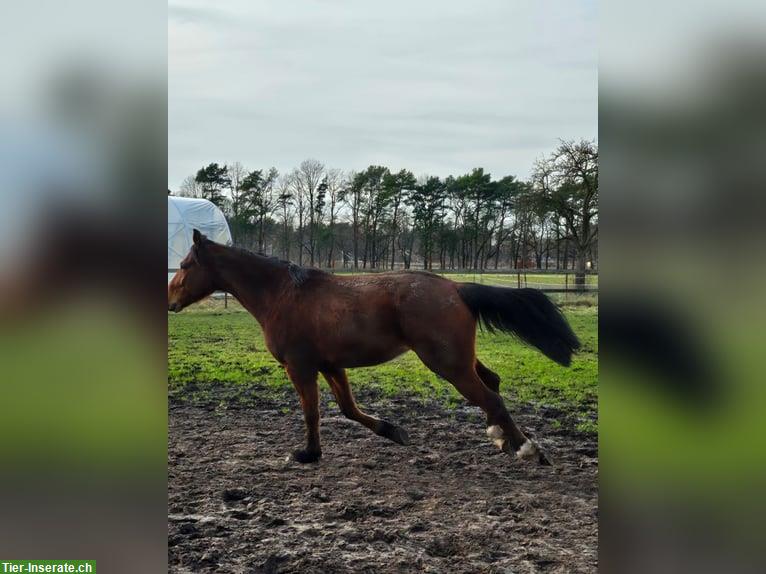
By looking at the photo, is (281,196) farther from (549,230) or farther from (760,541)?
(760,541)

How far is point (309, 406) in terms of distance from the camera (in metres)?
5.18

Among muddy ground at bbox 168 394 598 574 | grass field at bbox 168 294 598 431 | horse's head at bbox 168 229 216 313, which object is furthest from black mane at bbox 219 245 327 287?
grass field at bbox 168 294 598 431

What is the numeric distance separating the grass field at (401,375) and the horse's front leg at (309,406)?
8.04 ft

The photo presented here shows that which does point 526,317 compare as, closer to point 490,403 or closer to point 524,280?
point 490,403

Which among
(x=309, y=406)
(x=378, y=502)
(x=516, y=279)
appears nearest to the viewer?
(x=378, y=502)

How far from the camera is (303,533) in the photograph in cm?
385

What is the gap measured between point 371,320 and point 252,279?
125 centimetres

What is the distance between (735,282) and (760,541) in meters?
0.60

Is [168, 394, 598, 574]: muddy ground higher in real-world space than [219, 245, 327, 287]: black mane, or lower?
lower

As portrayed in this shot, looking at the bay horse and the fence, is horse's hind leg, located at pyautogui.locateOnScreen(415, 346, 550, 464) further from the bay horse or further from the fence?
the fence

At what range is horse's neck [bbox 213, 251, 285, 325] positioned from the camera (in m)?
5.30

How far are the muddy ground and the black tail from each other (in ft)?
3.46

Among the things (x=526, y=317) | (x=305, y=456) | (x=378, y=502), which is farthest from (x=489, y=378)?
(x=305, y=456)

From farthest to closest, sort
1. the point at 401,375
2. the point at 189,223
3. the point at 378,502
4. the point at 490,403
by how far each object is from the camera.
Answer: the point at 189,223 < the point at 401,375 < the point at 490,403 < the point at 378,502
